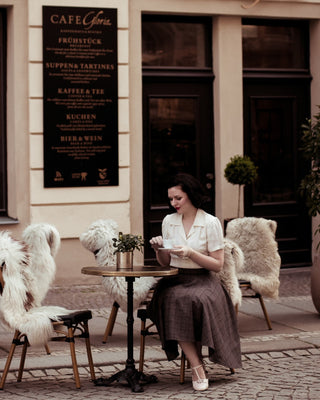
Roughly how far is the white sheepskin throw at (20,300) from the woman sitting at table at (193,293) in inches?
32.4

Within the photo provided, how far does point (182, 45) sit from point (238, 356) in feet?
22.0

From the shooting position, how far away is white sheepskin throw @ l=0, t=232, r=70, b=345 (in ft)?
22.9

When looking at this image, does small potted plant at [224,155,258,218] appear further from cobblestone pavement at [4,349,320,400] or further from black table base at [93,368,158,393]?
black table base at [93,368,158,393]

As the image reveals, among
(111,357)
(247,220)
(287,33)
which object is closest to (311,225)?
(287,33)

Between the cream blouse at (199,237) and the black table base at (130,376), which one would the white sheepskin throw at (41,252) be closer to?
the black table base at (130,376)

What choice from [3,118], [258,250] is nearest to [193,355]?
[258,250]

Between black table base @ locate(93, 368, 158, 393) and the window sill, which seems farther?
the window sill

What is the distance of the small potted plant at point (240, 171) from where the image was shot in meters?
12.5

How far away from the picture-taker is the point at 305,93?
13766mm

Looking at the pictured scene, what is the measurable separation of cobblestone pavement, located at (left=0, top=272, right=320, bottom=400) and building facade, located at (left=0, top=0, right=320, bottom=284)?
399 cm

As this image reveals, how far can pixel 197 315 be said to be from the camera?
701cm

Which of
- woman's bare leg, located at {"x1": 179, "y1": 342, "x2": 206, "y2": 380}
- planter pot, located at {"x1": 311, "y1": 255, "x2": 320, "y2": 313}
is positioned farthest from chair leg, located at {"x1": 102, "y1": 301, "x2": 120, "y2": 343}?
planter pot, located at {"x1": 311, "y1": 255, "x2": 320, "y2": 313}

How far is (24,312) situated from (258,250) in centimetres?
322

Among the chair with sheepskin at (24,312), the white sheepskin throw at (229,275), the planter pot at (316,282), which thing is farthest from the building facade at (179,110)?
the chair with sheepskin at (24,312)
